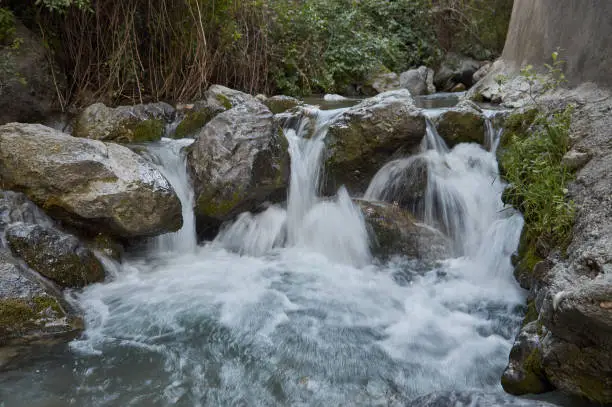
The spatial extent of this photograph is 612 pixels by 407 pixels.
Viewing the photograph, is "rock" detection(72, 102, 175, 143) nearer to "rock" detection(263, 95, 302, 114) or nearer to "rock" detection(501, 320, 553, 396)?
"rock" detection(263, 95, 302, 114)

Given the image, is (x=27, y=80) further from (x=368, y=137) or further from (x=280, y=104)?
(x=368, y=137)

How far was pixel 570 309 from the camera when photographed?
7.25 ft

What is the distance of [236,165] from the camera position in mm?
5043

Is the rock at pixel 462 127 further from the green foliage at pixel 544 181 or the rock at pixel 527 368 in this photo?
the rock at pixel 527 368

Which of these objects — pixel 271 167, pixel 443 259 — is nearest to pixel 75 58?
pixel 271 167

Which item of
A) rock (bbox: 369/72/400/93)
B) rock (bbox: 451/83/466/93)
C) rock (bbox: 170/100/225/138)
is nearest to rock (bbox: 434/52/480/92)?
rock (bbox: 451/83/466/93)

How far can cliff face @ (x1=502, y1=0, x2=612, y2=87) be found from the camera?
442 centimetres

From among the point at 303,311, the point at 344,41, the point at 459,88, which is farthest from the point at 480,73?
the point at 303,311

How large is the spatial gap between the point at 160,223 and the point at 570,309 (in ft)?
11.4

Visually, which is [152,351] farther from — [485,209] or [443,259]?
[485,209]

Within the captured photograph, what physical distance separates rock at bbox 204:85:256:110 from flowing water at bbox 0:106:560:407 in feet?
3.92

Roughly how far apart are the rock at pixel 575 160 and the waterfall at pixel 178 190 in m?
3.57

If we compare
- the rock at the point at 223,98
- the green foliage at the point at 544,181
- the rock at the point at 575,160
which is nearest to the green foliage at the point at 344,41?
the rock at the point at 223,98

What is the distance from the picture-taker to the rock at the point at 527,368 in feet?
8.27
